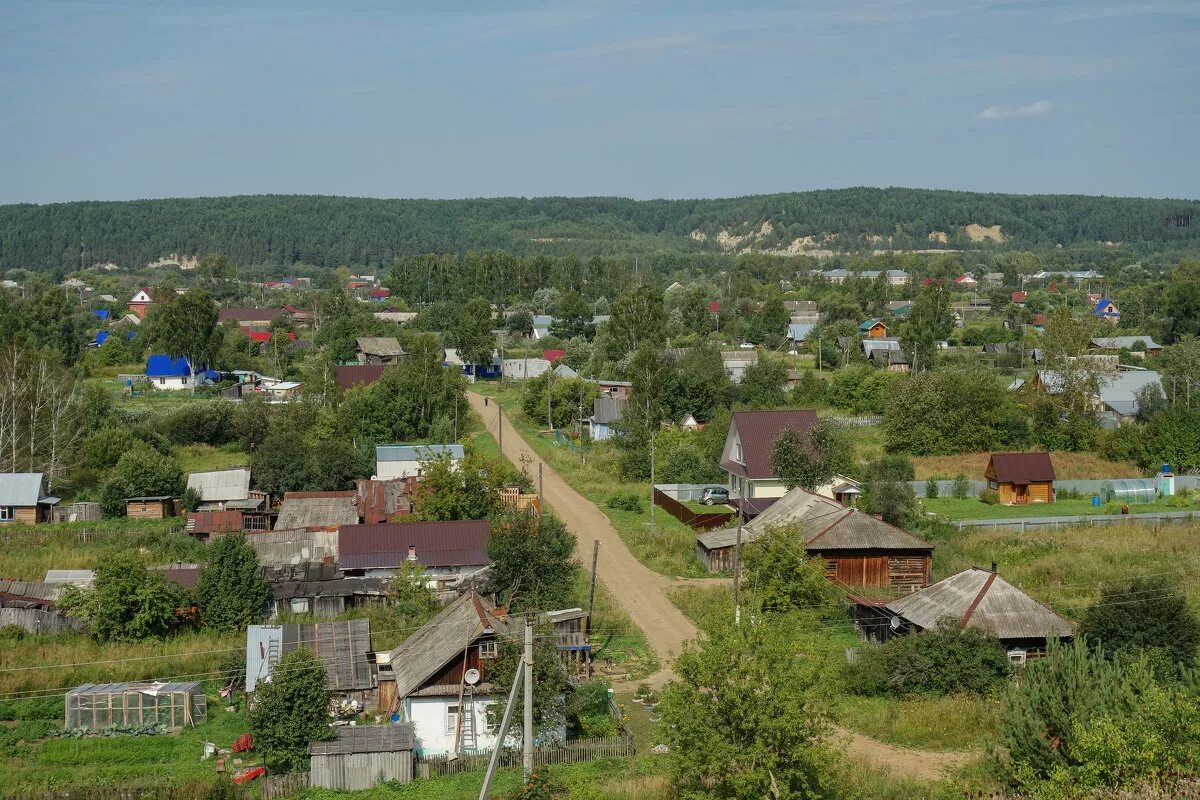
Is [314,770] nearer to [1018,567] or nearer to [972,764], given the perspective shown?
[972,764]

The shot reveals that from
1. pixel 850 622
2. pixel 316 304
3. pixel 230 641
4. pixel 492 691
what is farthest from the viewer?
pixel 316 304

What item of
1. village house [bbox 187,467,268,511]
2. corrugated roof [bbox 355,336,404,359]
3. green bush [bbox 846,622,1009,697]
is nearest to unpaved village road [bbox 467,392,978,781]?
green bush [bbox 846,622,1009,697]

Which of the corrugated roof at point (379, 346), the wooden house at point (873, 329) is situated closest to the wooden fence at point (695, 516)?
the corrugated roof at point (379, 346)

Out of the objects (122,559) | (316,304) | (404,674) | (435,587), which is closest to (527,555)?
(435,587)

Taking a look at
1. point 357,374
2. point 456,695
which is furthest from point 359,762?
point 357,374

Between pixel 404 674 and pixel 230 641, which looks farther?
pixel 230 641

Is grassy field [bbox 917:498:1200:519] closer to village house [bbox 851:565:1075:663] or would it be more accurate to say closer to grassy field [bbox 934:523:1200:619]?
grassy field [bbox 934:523:1200:619]

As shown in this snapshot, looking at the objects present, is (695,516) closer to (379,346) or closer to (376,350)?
(376,350)
